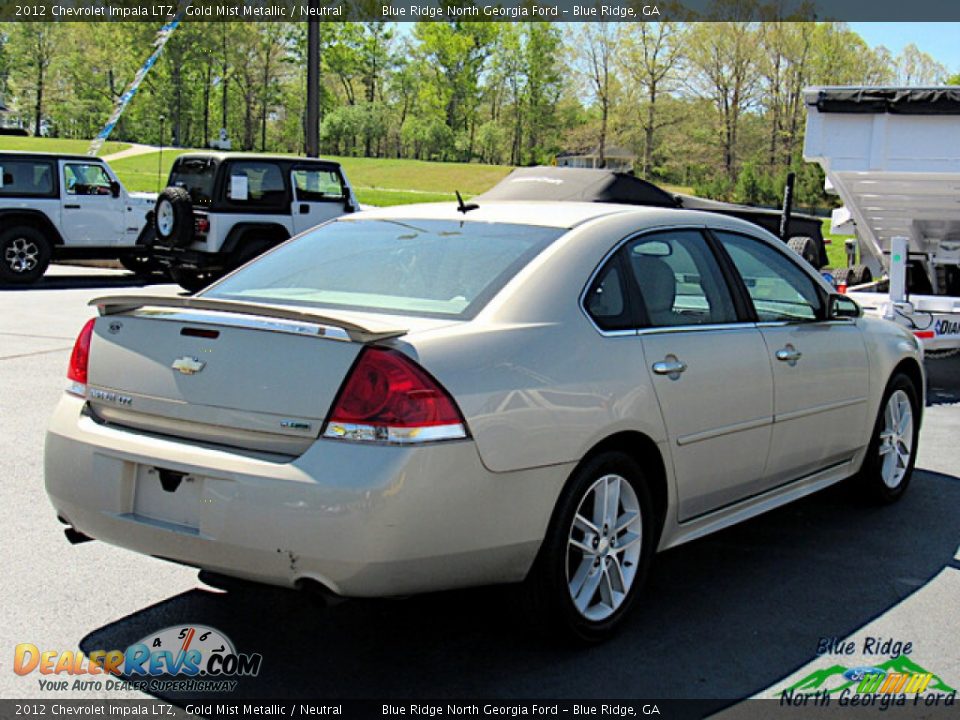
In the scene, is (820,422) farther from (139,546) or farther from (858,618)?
(139,546)

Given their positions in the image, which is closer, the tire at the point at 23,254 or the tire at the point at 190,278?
the tire at the point at 190,278

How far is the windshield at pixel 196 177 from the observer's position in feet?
52.3

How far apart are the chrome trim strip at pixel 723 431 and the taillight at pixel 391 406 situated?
121 cm

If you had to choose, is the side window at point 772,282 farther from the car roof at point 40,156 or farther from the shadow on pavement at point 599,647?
the car roof at point 40,156

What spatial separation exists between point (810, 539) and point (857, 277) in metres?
7.25

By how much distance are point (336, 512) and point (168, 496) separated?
2.14 ft

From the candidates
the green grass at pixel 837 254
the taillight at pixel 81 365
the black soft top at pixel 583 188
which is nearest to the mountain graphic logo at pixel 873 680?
the taillight at pixel 81 365

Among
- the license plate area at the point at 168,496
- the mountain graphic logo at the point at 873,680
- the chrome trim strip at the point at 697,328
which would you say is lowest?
the mountain graphic logo at the point at 873,680

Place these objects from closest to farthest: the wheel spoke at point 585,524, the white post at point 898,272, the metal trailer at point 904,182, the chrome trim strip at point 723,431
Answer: the wheel spoke at point 585,524 < the chrome trim strip at point 723,431 < the metal trailer at point 904,182 < the white post at point 898,272

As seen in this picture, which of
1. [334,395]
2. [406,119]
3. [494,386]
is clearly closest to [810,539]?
[494,386]

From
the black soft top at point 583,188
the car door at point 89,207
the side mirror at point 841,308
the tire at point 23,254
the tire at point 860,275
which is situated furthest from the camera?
the car door at point 89,207

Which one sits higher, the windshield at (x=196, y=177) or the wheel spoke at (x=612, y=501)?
the windshield at (x=196, y=177)

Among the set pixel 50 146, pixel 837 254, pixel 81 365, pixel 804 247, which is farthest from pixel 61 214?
pixel 50 146

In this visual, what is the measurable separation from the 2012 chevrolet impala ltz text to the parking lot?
29cm
